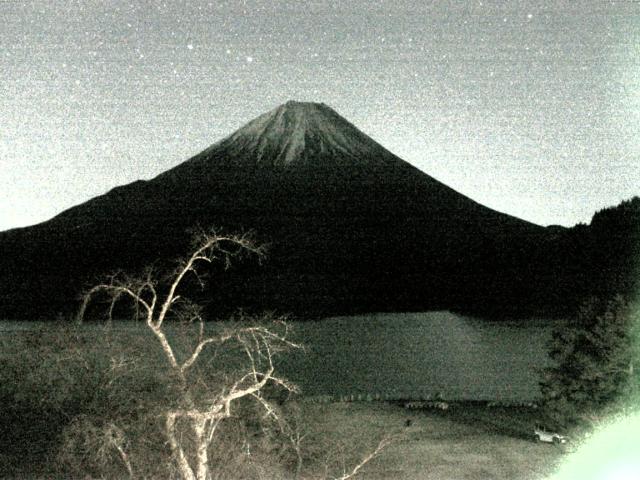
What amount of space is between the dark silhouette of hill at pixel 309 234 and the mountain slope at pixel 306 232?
0.27 metres

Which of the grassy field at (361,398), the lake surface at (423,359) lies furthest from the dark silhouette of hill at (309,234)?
the grassy field at (361,398)

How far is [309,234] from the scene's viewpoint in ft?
399

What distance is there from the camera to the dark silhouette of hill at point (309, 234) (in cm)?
9150

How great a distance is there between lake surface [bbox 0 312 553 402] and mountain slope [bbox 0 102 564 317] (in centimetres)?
1088

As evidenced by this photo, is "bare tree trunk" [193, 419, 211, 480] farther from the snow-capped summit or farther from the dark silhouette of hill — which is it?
the snow-capped summit

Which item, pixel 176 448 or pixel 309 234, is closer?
pixel 176 448

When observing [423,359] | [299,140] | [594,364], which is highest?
[299,140]

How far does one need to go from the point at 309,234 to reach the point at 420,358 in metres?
73.3

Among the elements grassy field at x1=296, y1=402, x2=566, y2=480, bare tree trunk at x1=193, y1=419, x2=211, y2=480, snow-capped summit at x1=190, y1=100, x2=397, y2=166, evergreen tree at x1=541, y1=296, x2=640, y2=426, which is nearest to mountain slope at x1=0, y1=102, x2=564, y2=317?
snow-capped summit at x1=190, y1=100, x2=397, y2=166

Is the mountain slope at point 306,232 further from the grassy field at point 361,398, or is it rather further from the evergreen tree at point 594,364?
the evergreen tree at point 594,364

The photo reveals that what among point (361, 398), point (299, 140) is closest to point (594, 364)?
point (361, 398)

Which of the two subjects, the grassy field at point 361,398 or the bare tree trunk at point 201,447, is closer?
the bare tree trunk at point 201,447

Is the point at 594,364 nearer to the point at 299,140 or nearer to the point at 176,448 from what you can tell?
the point at 176,448

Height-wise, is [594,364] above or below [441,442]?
above
